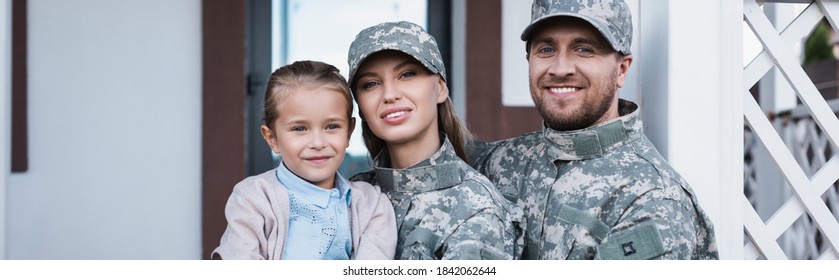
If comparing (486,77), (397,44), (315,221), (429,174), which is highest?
(397,44)

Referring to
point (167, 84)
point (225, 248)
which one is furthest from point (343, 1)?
point (225, 248)

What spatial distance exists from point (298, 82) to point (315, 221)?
0.36 m

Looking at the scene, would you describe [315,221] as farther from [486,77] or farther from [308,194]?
[486,77]

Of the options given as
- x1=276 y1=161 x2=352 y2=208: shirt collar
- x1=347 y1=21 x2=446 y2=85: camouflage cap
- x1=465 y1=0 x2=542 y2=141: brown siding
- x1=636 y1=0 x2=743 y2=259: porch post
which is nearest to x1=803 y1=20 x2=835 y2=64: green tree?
x1=465 y1=0 x2=542 y2=141: brown siding

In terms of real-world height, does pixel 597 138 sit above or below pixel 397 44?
below

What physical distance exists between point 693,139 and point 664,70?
0.19m

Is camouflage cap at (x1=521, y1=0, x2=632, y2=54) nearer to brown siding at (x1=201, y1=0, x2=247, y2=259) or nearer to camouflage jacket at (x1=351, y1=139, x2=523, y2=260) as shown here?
camouflage jacket at (x1=351, y1=139, x2=523, y2=260)

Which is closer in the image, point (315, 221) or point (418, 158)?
point (315, 221)

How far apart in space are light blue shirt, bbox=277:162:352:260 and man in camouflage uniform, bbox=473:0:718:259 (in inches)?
17.5

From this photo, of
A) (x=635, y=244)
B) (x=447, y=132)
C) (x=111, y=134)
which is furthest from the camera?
(x=111, y=134)

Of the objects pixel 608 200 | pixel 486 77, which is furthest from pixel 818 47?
pixel 608 200

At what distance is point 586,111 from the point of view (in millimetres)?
1918

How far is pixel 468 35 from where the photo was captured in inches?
153

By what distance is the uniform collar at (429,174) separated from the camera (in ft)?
6.29
